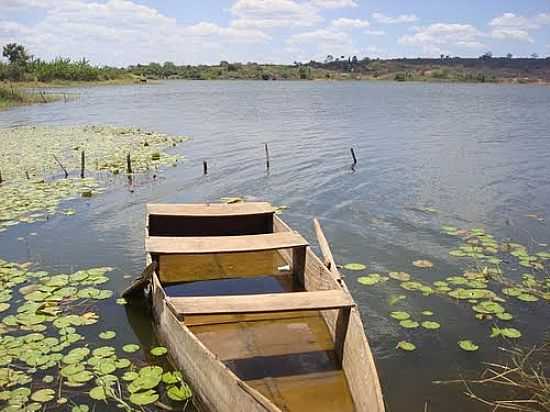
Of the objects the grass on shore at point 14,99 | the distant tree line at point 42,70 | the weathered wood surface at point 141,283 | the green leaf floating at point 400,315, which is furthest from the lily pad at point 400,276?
the distant tree line at point 42,70

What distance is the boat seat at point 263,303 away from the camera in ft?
16.3

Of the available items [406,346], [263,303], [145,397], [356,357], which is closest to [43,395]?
[145,397]

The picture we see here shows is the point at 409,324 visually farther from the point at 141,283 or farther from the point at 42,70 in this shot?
the point at 42,70

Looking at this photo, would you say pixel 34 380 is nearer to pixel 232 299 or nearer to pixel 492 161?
pixel 232 299

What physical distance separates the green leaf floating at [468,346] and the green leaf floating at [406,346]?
0.53m

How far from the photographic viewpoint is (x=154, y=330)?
6207 millimetres

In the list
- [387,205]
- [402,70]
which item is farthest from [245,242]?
[402,70]

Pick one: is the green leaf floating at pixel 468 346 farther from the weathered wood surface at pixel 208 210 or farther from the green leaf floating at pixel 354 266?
the weathered wood surface at pixel 208 210

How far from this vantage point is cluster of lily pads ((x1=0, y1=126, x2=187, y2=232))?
11.2m

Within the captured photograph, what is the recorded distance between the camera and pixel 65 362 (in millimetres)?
5367

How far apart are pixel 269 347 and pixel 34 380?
229cm

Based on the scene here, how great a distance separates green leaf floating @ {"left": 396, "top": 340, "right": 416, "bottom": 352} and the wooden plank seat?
1753 millimetres

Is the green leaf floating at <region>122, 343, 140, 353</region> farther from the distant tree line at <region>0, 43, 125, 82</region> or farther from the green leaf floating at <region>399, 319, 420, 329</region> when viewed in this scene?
the distant tree line at <region>0, 43, 125, 82</region>

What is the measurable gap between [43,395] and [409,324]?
397 centimetres
